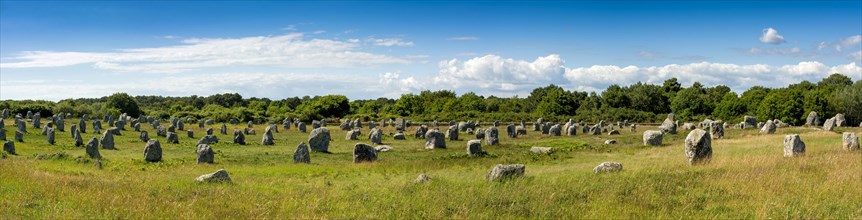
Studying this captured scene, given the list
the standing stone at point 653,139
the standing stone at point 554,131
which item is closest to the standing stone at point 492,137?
the standing stone at point 653,139

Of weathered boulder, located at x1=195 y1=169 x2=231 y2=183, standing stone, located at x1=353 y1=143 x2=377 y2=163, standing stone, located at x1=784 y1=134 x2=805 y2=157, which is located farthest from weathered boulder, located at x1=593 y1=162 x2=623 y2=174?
standing stone, located at x1=353 y1=143 x2=377 y2=163

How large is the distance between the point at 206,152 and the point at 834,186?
2404 centimetres

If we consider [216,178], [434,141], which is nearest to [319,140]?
[434,141]

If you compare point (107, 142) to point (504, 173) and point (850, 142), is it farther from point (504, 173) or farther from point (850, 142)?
point (850, 142)

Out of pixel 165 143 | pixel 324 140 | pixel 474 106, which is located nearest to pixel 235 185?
pixel 324 140

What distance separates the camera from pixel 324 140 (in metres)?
35.5

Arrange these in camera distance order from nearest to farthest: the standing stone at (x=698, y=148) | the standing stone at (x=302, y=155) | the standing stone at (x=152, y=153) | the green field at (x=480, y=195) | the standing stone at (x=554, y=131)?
the green field at (x=480, y=195)
the standing stone at (x=698, y=148)
the standing stone at (x=152, y=153)
the standing stone at (x=302, y=155)
the standing stone at (x=554, y=131)

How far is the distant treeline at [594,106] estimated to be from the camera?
7488 cm

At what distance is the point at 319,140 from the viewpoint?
3534cm

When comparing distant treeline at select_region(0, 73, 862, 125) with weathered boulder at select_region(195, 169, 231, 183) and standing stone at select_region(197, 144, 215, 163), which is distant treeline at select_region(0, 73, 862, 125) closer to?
standing stone at select_region(197, 144, 215, 163)

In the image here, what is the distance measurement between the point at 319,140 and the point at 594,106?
7398cm

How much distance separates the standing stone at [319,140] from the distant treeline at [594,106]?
50261 mm

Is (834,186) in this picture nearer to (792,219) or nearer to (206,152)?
(792,219)

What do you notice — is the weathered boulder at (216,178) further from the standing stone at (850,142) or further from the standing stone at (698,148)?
the standing stone at (850,142)
